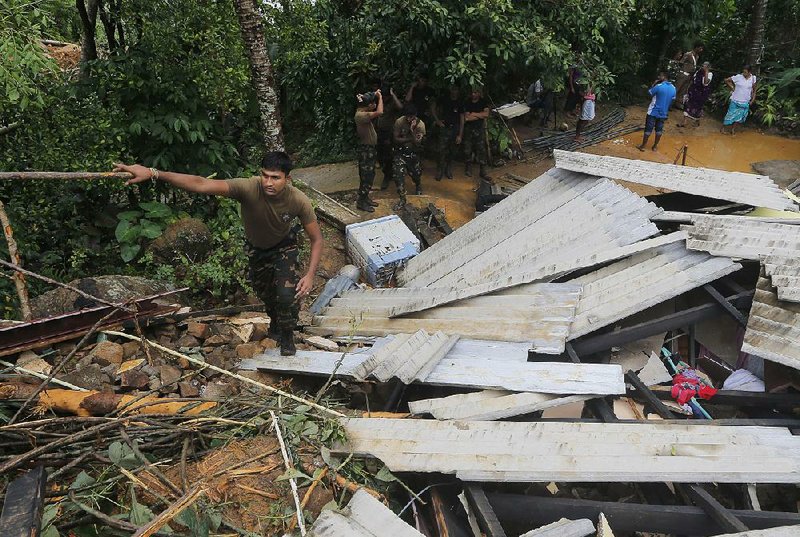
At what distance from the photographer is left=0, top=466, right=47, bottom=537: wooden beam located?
2.20 m

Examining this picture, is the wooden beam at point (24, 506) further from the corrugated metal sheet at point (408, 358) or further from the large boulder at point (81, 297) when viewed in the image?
the large boulder at point (81, 297)

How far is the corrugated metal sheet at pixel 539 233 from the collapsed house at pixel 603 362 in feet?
0.09

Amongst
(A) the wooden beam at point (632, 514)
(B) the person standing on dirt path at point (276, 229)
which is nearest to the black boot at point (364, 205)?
(B) the person standing on dirt path at point (276, 229)

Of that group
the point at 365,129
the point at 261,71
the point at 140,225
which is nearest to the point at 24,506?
the point at 140,225

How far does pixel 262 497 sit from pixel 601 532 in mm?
1712

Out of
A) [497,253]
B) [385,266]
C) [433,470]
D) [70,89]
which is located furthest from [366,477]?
[70,89]

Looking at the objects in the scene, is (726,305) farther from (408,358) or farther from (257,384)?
(257,384)

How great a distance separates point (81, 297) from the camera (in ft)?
14.9

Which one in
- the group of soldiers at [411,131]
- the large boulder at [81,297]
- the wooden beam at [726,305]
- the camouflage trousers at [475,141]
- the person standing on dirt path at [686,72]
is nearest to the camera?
the wooden beam at [726,305]

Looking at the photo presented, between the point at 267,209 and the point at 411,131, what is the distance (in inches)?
173

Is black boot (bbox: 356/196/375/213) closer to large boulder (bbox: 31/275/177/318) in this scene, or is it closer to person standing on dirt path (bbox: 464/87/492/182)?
person standing on dirt path (bbox: 464/87/492/182)

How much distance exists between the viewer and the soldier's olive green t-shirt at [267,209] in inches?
159

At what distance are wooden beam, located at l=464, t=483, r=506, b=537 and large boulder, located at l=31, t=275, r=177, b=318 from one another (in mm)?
3365

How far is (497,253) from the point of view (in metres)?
5.56
